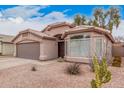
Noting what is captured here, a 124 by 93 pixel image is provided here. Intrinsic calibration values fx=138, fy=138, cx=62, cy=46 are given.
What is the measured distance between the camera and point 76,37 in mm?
14484

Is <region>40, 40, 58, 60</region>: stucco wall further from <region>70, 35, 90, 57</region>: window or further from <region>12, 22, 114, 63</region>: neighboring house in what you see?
<region>70, 35, 90, 57</region>: window

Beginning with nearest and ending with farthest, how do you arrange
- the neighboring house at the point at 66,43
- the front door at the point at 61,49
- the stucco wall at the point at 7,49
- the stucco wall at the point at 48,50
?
the neighboring house at the point at 66,43
the stucco wall at the point at 48,50
the front door at the point at 61,49
the stucco wall at the point at 7,49

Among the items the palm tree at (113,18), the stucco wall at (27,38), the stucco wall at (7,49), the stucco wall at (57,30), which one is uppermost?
the palm tree at (113,18)

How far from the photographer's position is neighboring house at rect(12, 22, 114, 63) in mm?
13547

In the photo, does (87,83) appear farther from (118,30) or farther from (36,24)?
(118,30)

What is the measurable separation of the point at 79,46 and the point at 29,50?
26.4 ft

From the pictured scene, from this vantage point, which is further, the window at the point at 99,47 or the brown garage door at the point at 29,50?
the brown garage door at the point at 29,50

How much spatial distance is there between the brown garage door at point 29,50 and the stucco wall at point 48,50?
3.75 ft

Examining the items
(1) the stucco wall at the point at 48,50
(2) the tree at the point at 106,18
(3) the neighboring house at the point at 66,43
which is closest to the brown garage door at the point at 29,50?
(3) the neighboring house at the point at 66,43

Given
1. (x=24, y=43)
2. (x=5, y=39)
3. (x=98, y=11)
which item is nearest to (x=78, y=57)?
(x=24, y=43)

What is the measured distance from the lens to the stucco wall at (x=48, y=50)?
54.0 ft

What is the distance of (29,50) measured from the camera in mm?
19109

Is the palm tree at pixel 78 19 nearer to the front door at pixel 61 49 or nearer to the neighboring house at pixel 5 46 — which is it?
the front door at pixel 61 49
